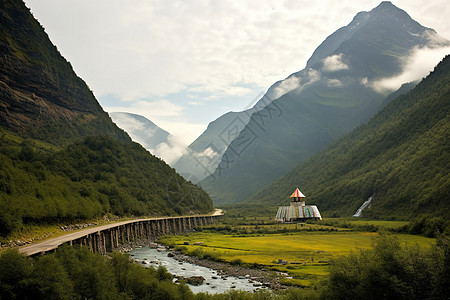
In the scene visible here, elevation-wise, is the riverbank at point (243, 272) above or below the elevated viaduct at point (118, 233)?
below

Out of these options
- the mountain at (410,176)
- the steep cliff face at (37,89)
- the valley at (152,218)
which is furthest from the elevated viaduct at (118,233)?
the mountain at (410,176)

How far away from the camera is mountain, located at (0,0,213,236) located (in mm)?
63688

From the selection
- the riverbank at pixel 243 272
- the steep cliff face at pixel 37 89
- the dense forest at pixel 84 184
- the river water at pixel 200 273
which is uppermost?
the steep cliff face at pixel 37 89

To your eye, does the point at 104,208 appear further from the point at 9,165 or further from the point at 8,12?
the point at 8,12

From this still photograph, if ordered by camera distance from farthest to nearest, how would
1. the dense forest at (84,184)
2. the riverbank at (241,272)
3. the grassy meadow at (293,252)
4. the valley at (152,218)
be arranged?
the dense forest at (84,184) → the grassy meadow at (293,252) → the riverbank at (241,272) → the valley at (152,218)

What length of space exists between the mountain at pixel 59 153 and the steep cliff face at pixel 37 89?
341 mm

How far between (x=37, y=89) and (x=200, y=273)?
347 feet

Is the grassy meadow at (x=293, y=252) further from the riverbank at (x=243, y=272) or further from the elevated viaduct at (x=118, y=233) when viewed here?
the elevated viaduct at (x=118, y=233)

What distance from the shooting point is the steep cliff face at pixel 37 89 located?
12106 cm

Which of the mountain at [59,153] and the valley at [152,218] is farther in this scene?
the mountain at [59,153]

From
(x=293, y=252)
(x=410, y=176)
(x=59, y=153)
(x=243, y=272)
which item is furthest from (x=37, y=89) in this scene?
(x=410, y=176)

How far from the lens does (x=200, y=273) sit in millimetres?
57094

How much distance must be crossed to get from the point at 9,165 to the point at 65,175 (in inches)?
1440

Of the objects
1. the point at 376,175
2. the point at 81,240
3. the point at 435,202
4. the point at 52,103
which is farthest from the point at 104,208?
the point at 376,175
